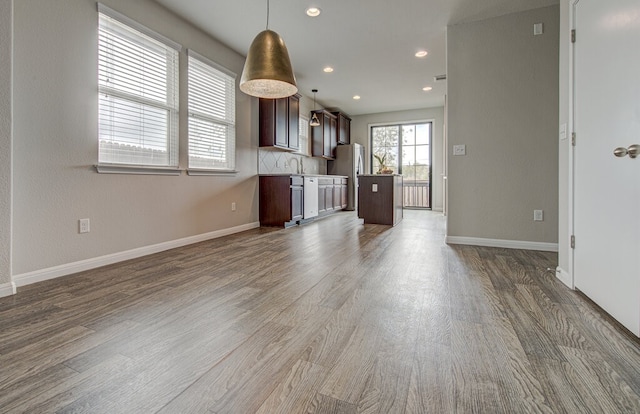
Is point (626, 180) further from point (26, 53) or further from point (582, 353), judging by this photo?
point (26, 53)

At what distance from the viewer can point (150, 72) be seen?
3240mm

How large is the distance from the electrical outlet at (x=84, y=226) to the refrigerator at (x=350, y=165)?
620 centimetres

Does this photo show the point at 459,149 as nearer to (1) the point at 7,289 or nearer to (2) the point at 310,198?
(2) the point at 310,198

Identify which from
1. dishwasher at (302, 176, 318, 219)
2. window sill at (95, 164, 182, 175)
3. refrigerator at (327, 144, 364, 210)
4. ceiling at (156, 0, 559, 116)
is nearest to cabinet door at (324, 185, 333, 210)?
dishwasher at (302, 176, 318, 219)

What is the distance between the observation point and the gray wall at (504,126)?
3.38 metres

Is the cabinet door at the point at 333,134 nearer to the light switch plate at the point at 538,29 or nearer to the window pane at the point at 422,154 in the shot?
the window pane at the point at 422,154

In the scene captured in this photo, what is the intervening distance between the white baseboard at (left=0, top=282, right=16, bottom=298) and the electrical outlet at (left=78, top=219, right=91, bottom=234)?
639 mm

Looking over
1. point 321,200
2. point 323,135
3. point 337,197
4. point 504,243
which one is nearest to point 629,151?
point 504,243

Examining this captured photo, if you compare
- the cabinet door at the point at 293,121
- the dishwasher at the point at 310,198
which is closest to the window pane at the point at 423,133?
the dishwasher at the point at 310,198

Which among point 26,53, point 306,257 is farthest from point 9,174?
point 306,257

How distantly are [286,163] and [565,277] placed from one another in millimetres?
4981

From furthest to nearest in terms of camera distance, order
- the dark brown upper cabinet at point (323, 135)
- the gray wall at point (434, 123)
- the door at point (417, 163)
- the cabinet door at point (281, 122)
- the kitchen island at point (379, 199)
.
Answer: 1. the door at point (417, 163)
2. the gray wall at point (434, 123)
3. the dark brown upper cabinet at point (323, 135)
4. the kitchen island at point (379, 199)
5. the cabinet door at point (281, 122)

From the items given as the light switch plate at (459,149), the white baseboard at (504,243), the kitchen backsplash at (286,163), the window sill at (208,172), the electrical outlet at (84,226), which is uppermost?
the kitchen backsplash at (286,163)

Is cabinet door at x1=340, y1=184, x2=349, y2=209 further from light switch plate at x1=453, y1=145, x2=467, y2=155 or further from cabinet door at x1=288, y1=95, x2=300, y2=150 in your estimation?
light switch plate at x1=453, y1=145, x2=467, y2=155
